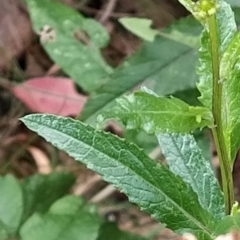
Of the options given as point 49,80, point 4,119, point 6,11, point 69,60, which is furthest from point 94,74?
point 6,11

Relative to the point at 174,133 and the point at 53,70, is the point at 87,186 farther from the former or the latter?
the point at 174,133

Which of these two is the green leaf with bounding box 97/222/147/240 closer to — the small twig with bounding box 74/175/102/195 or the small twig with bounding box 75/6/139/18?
the small twig with bounding box 74/175/102/195

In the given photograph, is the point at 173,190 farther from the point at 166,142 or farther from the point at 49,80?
the point at 49,80

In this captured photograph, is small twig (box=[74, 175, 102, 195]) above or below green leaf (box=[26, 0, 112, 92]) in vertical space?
below

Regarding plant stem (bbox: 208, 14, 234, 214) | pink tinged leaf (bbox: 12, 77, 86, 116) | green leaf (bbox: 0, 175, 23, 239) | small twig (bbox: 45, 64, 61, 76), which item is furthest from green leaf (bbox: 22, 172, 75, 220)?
plant stem (bbox: 208, 14, 234, 214)

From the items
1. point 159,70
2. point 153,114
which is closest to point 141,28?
point 159,70

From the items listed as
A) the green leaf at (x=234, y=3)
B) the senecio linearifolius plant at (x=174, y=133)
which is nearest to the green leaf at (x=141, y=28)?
the green leaf at (x=234, y=3)

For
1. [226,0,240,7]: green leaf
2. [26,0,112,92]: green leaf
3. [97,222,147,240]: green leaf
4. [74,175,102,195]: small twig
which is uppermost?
[226,0,240,7]: green leaf
